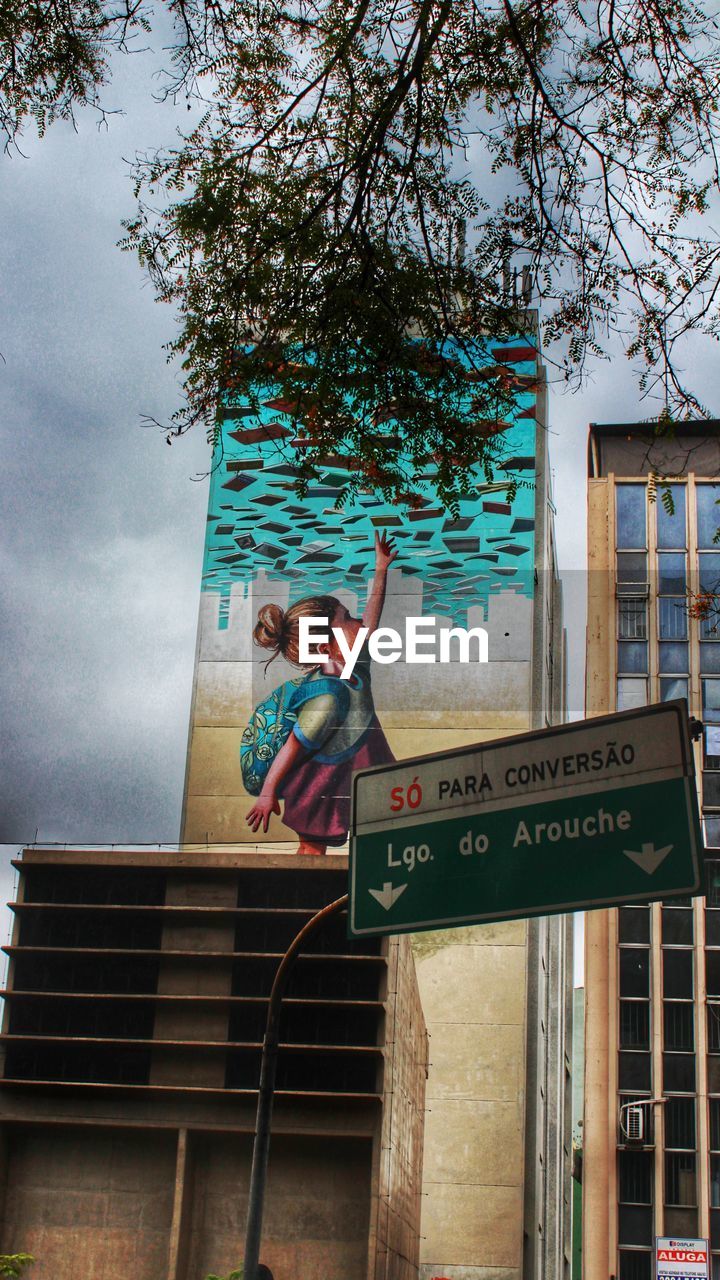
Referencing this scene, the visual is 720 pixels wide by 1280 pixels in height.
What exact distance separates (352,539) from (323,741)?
11.3 meters

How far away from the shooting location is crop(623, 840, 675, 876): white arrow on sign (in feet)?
20.3

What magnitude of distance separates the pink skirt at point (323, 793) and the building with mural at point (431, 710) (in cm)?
9

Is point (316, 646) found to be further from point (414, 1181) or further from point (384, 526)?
point (414, 1181)

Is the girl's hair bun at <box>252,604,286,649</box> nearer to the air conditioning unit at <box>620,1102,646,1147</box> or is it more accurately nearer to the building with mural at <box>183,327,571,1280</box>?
the building with mural at <box>183,327,571,1280</box>

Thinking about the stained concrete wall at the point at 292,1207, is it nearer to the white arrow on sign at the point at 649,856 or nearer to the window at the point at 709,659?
the window at the point at 709,659

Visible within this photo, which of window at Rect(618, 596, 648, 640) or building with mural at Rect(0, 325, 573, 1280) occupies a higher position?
window at Rect(618, 596, 648, 640)

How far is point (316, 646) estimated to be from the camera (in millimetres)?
66188

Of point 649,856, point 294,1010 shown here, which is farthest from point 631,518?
point 649,856

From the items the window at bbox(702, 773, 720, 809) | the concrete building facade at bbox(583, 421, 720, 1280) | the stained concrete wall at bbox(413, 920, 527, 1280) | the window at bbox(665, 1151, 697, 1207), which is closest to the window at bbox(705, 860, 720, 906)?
the concrete building facade at bbox(583, 421, 720, 1280)

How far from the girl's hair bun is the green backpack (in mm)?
2552

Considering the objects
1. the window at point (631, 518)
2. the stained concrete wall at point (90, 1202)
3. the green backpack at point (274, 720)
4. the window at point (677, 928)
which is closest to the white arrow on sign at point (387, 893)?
the stained concrete wall at point (90, 1202)

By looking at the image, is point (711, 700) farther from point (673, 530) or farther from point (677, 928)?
point (677, 928)

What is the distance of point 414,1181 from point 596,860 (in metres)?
44.9

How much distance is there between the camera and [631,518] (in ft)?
223
